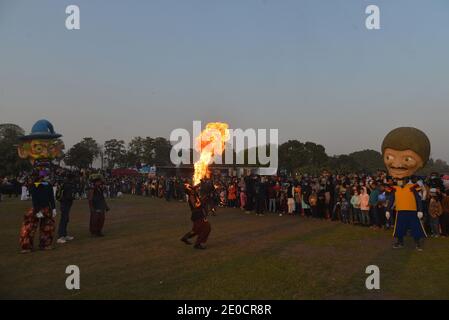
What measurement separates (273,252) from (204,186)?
807 centimetres

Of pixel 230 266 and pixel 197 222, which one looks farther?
pixel 197 222

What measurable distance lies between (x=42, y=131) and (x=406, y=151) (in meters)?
28.1

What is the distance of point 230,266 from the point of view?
8281mm

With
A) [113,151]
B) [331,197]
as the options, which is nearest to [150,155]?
[113,151]

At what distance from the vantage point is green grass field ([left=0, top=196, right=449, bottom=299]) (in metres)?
6.55

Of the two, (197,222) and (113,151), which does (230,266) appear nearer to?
(197,222)

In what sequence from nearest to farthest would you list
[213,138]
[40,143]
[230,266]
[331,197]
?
1. [230,266]
2. [331,197]
3. [213,138]
4. [40,143]

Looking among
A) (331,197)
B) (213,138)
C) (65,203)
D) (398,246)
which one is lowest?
(398,246)

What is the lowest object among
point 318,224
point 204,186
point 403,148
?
point 318,224

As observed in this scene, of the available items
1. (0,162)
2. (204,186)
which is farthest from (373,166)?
(204,186)

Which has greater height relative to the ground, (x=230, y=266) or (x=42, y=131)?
(x=42, y=131)

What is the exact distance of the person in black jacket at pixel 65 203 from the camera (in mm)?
11375
